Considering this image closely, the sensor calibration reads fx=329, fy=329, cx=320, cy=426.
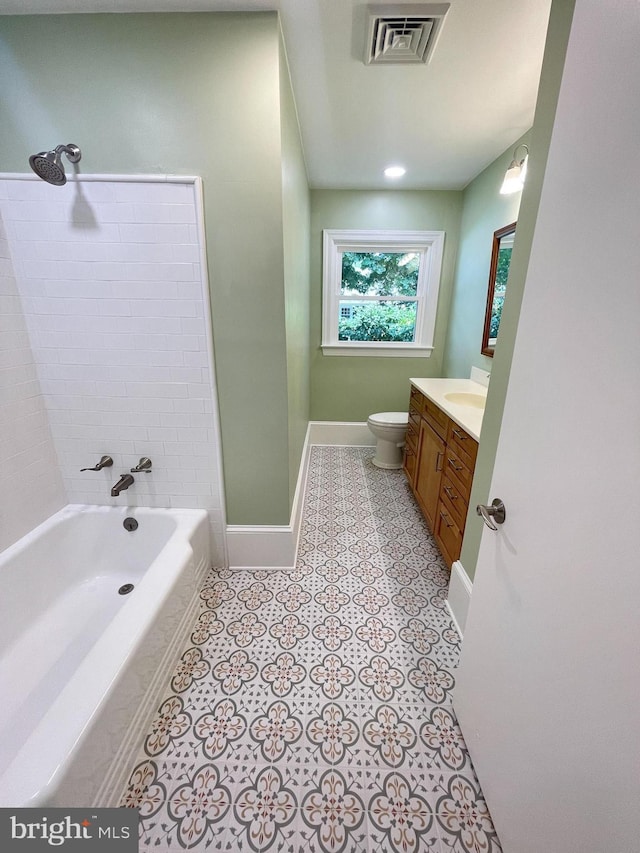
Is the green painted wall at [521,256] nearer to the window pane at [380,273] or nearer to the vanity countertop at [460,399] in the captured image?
the vanity countertop at [460,399]

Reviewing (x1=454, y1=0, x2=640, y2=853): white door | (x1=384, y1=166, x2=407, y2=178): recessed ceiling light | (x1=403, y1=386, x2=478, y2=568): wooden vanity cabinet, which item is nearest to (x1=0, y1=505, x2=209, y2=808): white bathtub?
(x1=454, y1=0, x2=640, y2=853): white door

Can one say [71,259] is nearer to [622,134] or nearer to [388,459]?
[622,134]

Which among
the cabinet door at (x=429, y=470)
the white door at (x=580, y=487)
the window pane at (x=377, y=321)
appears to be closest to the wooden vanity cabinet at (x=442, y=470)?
the cabinet door at (x=429, y=470)

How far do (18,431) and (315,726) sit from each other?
1.77 m

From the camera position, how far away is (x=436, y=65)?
1.48 meters

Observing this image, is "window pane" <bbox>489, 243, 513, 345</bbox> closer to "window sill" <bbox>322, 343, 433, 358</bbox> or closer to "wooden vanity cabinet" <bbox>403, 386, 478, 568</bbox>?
"wooden vanity cabinet" <bbox>403, 386, 478, 568</bbox>

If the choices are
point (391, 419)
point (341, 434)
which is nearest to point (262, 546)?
point (391, 419)

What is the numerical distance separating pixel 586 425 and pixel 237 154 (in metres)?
1.58

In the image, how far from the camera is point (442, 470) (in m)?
1.92

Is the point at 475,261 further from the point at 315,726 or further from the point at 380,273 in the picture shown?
the point at 315,726

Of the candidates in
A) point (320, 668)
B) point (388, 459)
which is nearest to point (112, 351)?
point (320, 668)

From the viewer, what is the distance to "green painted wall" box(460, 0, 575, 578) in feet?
3.13

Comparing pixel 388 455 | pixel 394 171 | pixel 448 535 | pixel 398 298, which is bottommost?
pixel 388 455

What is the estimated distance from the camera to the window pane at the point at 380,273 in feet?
10.4
